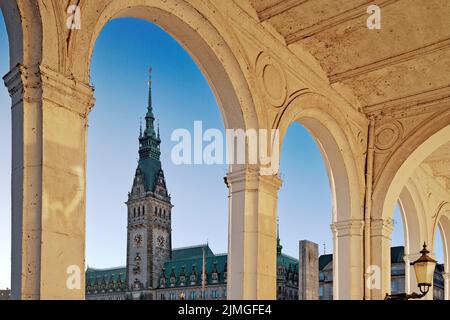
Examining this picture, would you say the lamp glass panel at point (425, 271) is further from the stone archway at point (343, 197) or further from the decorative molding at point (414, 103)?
the decorative molding at point (414, 103)

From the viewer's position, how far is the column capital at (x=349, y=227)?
12852mm

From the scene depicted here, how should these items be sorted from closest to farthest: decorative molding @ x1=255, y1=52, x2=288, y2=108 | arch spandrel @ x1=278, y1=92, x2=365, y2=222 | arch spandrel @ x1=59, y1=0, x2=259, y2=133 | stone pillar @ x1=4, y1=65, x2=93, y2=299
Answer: stone pillar @ x1=4, y1=65, x2=93, y2=299 → arch spandrel @ x1=59, y1=0, x2=259, y2=133 → decorative molding @ x1=255, y1=52, x2=288, y2=108 → arch spandrel @ x1=278, y1=92, x2=365, y2=222

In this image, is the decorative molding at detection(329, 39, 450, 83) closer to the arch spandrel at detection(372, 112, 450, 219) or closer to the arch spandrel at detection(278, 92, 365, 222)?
the arch spandrel at detection(278, 92, 365, 222)

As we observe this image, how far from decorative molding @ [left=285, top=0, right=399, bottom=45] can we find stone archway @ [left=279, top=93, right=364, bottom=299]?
1.81 m

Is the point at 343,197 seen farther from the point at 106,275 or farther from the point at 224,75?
the point at 106,275

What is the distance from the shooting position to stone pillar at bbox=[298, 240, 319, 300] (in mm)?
41281

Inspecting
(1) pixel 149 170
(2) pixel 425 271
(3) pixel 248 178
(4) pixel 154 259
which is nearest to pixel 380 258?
(2) pixel 425 271

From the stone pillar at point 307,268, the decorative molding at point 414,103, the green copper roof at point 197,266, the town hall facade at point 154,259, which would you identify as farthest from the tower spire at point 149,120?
the decorative molding at point 414,103

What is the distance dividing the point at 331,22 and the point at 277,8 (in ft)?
3.07

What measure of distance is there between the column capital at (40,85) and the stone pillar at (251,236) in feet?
12.4

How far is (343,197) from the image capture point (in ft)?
42.8

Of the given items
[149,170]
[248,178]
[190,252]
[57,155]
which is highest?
[149,170]

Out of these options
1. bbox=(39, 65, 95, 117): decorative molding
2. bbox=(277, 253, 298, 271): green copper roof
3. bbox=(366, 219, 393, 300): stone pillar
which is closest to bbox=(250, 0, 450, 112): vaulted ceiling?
bbox=(366, 219, 393, 300): stone pillar
